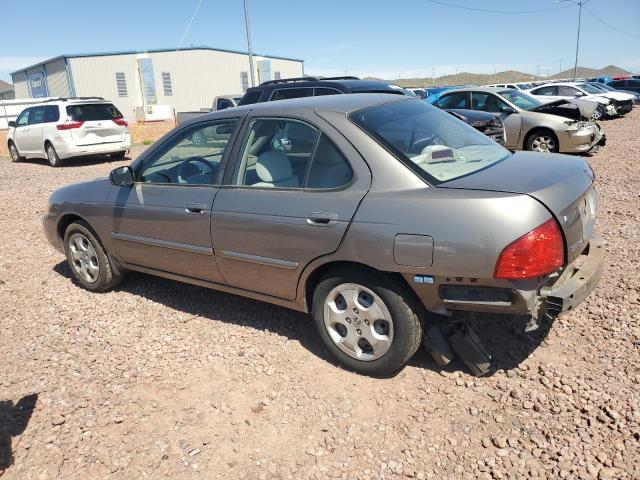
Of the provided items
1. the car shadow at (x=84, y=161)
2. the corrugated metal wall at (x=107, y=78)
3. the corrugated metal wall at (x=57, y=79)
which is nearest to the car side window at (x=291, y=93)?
the car shadow at (x=84, y=161)

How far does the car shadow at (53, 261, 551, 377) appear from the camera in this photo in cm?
337

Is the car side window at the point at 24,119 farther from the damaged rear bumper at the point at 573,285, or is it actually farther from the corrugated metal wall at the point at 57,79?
the corrugated metal wall at the point at 57,79

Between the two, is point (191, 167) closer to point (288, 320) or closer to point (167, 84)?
point (288, 320)

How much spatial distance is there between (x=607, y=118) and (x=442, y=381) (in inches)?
900

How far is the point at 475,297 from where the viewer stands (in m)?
2.72

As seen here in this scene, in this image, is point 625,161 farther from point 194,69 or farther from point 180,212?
point 194,69

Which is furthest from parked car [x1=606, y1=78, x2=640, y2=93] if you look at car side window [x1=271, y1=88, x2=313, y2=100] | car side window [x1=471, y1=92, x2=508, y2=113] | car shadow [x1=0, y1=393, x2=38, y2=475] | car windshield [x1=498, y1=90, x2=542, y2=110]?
car shadow [x1=0, y1=393, x2=38, y2=475]

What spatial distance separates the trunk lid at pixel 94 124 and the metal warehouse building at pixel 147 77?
1040 inches

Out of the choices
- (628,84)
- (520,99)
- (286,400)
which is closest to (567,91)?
(520,99)

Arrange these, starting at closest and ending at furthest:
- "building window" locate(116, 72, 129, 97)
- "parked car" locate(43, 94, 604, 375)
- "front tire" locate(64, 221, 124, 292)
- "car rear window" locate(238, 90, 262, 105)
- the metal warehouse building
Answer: "parked car" locate(43, 94, 604, 375)
"front tire" locate(64, 221, 124, 292)
"car rear window" locate(238, 90, 262, 105)
the metal warehouse building
"building window" locate(116, 72, 129, 97)

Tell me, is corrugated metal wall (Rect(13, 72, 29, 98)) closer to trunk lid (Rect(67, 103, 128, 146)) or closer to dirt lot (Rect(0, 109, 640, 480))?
trunk lid (Rect(67, 103, 128, 146))

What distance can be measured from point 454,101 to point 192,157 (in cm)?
944

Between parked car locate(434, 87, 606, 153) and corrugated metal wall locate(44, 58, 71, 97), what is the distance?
118ft

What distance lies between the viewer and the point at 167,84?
41.3 m
